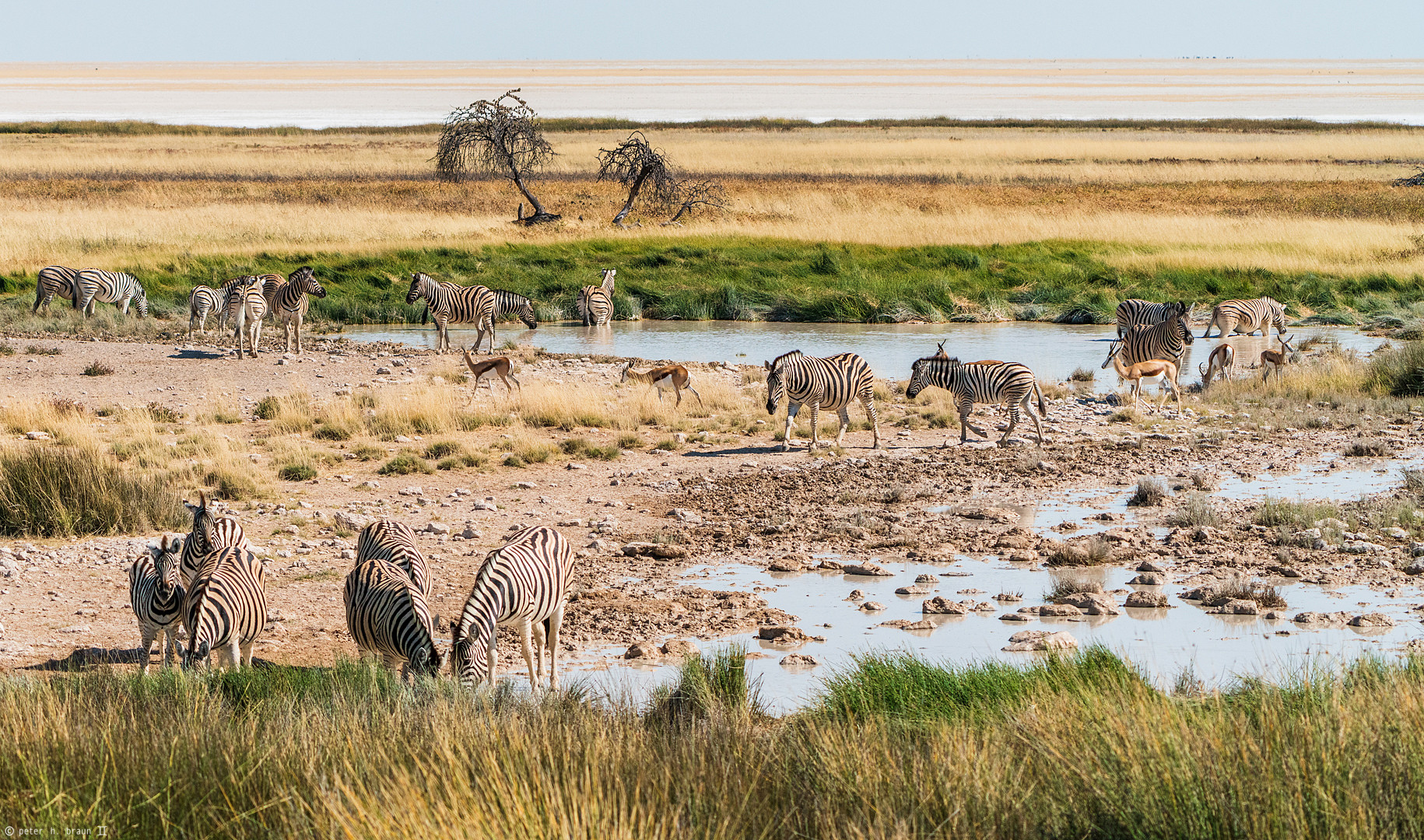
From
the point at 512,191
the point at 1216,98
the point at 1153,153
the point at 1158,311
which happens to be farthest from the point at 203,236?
the point at 1216,98

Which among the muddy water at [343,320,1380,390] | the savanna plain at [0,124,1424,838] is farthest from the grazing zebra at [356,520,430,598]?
the muddy water at [343,320,1380,390]

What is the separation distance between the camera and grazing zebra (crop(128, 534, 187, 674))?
26.1ft

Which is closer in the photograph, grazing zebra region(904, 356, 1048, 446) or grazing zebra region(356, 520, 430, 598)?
grazing zebra region(356, 520, 430, 598)

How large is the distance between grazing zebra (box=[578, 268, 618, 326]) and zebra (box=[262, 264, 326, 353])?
21.2 ft

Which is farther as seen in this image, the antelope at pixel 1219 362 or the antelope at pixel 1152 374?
the antelope at pixel 1219 362

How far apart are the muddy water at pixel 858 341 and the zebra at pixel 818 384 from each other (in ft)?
19.8

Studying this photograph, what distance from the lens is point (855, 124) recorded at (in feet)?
332

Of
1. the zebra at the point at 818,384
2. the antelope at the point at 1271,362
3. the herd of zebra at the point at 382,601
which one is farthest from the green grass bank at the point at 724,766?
the antelope at the point at 1271,362

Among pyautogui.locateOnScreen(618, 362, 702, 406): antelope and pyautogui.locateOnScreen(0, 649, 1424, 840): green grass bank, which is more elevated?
pyautogui.locateOnScreen(618, 362, 702, 406): antelope

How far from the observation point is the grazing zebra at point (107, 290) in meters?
26.6

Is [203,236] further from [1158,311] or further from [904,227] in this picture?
[1158,311]

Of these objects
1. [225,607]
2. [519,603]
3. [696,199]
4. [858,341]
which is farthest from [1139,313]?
[696,199]

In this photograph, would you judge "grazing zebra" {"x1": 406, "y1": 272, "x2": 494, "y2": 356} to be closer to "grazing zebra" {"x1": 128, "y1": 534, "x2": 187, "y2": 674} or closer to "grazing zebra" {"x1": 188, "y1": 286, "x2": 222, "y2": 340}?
"grazing zebra" {"x1": 188, "y1": 286, "x2": 222, "y2": 340}

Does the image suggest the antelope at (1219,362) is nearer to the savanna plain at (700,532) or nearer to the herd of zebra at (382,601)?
the savanna plain at (700,532)
